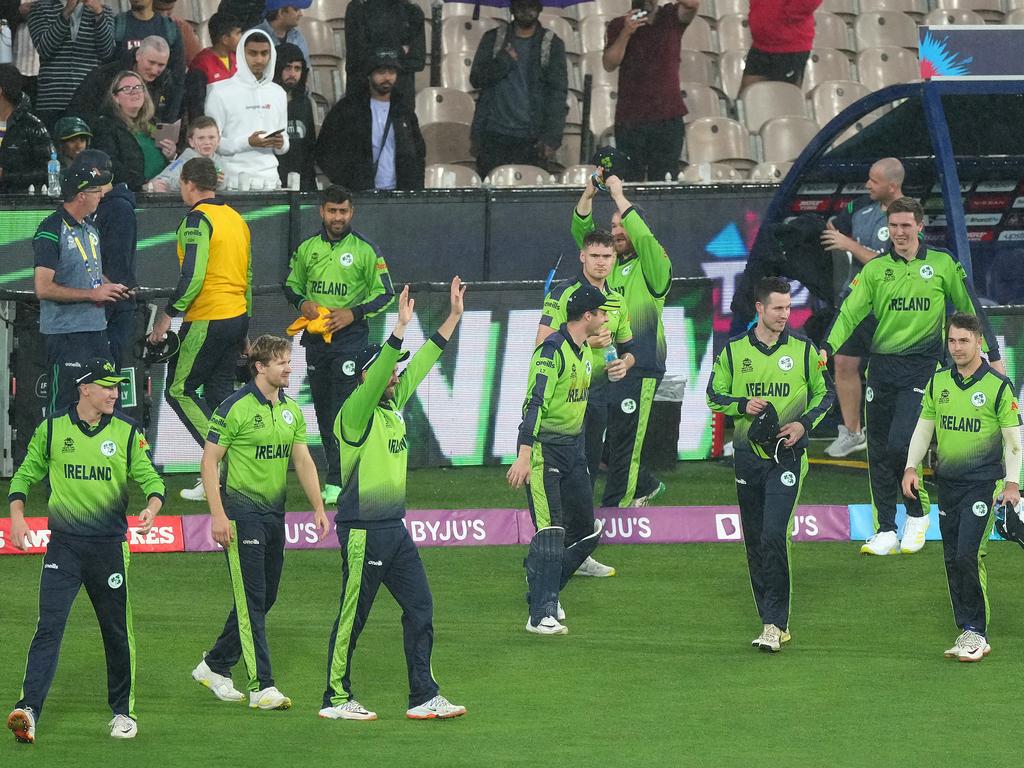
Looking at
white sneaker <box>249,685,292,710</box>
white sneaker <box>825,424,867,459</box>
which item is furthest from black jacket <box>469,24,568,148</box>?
white sneaker <box>249,685,292,710</box>

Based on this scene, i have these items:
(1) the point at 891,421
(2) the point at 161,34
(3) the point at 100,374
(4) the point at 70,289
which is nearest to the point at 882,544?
(1) the point at 891,421

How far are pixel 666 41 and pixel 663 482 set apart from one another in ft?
14.2

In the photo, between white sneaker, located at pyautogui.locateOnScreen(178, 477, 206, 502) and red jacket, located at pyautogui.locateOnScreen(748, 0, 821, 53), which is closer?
white sneaker, located at pyautogui.locateOnScreen(178, 477, 206, 502)

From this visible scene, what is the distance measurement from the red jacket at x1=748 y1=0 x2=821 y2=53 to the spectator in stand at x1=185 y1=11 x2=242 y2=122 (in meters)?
Result: 5.38

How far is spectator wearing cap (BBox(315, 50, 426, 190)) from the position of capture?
1552cm

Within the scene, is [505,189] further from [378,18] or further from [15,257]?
[15,257]

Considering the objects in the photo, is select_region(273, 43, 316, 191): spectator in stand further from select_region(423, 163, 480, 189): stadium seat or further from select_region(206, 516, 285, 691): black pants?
select_region(206, 516, 285, 691): black pants

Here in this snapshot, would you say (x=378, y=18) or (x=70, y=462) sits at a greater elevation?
(x=378, y=18)

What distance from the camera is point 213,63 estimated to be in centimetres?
1531

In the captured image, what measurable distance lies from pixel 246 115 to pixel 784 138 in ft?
19.7

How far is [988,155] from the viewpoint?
15633mm

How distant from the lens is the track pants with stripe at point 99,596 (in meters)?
8.20

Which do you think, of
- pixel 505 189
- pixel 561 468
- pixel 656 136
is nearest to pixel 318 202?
pixel 505 189

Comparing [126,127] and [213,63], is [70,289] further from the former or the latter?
[213,63]
